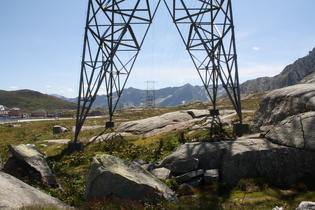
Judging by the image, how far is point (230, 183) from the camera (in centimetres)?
918

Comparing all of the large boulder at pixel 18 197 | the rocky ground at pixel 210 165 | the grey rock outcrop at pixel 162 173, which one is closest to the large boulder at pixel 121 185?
the rocky ground at pixel 210 165

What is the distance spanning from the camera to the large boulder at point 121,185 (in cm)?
729

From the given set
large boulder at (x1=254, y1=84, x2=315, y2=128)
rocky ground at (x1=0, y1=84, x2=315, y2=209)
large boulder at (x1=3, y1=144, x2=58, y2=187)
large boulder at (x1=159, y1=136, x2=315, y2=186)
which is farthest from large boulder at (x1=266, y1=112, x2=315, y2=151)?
large boulder at (x1=3, y1=144, x2=58, y2=187)

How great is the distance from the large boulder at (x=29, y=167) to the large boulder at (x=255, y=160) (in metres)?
5.58

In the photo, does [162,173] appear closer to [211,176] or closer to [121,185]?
[211,176]

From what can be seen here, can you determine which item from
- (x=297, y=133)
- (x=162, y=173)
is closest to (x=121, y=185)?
(x=162, y=173)

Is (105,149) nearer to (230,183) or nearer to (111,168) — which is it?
(111,168)

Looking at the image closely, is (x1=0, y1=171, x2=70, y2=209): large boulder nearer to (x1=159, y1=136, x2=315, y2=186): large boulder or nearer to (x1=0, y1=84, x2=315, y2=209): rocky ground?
(x1=0, y1=84, x2=315, y2=209): rocky ground

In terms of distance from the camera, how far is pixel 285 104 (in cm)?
1340

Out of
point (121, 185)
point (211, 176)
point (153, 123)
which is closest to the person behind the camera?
point (121, 185)

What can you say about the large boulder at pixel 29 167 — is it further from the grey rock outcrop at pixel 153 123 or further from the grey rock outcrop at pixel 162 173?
the grey rock outcrop at pixel 153 123

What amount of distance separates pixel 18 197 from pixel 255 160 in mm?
8998

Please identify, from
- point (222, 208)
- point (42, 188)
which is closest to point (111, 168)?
point (42, 188)

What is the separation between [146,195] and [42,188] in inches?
166
